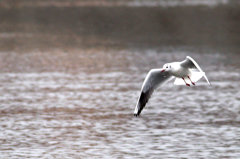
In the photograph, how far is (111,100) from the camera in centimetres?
2764

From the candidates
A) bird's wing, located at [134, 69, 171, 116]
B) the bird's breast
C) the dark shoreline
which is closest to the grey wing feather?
the bird's breast

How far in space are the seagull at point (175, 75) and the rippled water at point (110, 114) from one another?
1.69 metres

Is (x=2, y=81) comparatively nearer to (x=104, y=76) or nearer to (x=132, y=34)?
(x=104, y=76)

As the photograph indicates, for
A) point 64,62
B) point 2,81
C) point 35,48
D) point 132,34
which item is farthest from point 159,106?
point 132,34

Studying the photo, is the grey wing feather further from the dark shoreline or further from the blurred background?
the dark shoreline

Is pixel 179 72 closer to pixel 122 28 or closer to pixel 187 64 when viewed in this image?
pixel 187 64

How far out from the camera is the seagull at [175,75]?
16.5 metres

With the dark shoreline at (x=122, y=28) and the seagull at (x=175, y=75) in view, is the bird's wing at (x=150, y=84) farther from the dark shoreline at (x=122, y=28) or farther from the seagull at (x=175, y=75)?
the dark shoreline at (x=122, y=28)

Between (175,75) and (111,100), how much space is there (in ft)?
36.8

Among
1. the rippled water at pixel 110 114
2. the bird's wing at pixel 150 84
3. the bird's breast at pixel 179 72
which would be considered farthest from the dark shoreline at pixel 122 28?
the bird's breast at pixel 179 72

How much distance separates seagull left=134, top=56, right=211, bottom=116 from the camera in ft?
54.2

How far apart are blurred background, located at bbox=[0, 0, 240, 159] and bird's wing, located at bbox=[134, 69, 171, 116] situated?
1472 millimetres

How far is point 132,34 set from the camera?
73.8 m

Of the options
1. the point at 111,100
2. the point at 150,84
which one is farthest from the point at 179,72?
the point at 111,100
